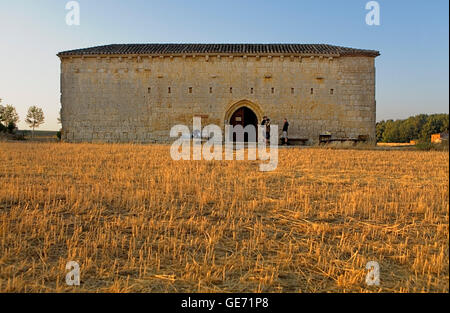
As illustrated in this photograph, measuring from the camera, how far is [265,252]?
3.63 metres

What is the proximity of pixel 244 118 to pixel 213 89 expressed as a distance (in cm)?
295

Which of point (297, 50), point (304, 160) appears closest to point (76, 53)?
point (297, 50)

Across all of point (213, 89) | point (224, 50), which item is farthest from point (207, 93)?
point (224, 50)

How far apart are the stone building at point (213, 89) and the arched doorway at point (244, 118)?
69mm

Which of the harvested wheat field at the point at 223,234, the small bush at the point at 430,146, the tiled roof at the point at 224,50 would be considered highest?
the tiled roof at the point at 224,50

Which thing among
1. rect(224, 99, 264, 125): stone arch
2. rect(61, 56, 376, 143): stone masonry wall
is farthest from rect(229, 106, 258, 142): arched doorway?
rect(61, 56, 376, 143): stone masonry wall

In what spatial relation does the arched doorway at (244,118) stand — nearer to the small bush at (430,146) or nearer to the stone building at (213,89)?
the stone building at (213,89)

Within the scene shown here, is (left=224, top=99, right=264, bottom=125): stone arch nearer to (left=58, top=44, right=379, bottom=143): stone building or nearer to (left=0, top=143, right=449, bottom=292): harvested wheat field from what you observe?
(left=58, top=44, right=379, bottom=143): stone building

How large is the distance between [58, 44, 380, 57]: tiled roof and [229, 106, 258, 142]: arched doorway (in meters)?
3.90

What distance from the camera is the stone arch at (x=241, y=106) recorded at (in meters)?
23.6

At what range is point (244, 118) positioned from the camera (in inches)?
969

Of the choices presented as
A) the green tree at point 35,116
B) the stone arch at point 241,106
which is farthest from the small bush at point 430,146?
the green tree at point 35,116
